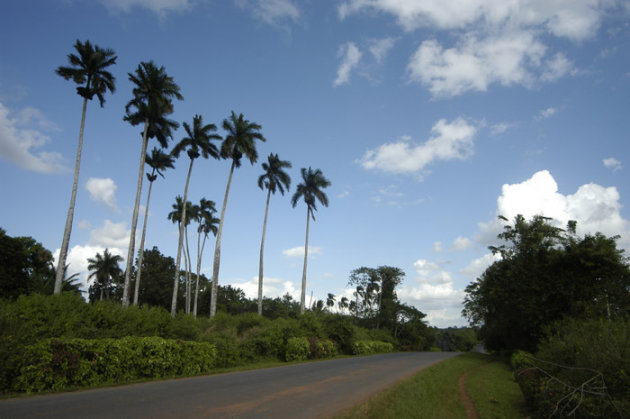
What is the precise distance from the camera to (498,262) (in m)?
29.1

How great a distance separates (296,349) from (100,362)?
519 inches

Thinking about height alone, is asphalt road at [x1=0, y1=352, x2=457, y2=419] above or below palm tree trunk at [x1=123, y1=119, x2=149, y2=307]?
below

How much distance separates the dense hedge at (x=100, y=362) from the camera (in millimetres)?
9422

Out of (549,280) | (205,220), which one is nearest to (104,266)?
(205,220)

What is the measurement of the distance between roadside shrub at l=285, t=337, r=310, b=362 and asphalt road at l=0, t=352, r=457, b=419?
951 cm

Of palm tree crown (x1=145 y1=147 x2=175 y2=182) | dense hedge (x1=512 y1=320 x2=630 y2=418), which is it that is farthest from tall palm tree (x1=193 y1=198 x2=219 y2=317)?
dense hedge (x1=512 y1=320 x2=630 y2=418)

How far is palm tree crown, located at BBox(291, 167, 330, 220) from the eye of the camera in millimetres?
44375

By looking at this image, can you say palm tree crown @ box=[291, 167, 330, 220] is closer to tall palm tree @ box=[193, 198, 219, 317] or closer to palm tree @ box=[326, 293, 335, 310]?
tall palm tree @ box=[193, 198, 219, 317]

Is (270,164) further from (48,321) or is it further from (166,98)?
(48,321)

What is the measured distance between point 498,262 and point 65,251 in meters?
30.0

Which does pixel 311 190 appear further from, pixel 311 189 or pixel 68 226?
pixel 68 226

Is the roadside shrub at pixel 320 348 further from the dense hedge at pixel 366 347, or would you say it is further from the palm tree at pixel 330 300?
the palm tree at pixel 330 300

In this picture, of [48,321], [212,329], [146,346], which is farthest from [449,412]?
[212,329]

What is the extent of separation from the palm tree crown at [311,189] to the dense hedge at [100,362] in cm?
3014
